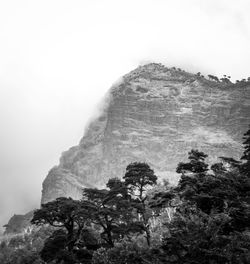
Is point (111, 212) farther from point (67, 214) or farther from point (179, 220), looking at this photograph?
point (179, 220)

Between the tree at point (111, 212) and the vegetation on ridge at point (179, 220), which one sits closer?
the vegetation on ridge at point (179, 220)

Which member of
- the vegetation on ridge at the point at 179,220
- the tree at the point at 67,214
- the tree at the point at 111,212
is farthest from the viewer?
the tree at the point at 111,212

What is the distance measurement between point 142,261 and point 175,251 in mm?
2960

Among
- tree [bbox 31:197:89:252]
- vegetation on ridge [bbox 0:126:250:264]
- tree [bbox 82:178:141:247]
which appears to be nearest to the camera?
vegetation on ridge [bbox 0:126:250:264]

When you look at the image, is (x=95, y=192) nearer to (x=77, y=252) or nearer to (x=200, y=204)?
(x=77, y=252)

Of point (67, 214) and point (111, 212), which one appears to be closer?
point (67, 214)

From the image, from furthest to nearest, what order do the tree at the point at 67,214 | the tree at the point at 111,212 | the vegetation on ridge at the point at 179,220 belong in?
the tree at the point at 111,212, the tree at the point at 67,214, the vegetation on ridge at the point at 179,220

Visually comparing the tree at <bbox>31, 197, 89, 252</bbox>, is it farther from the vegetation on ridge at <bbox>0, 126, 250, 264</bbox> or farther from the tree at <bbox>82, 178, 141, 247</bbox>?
the tree at <bbox>82, 178, 141, 247</bbox>

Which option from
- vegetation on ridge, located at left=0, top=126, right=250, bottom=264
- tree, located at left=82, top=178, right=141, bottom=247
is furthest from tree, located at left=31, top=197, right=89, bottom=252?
tree, located at left=82, top=178, right=141, bottom=247

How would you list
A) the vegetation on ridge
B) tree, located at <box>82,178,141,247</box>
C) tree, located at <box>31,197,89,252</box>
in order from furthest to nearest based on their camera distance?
tree, located at <box>82,178,141,247</box>, tree, located at <box>31,197,89,252</box>, the vegetation on ridge

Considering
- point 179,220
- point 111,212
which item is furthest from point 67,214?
point 179,220

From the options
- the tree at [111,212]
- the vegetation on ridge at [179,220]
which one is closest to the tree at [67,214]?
the vegetation on ridge at [179,220]

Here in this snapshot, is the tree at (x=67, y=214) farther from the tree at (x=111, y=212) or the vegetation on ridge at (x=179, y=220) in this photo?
the tree at (x=111, y=212)

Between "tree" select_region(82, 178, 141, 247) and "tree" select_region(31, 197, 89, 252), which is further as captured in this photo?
"tree" select_region(82, 178, 141, 247)
